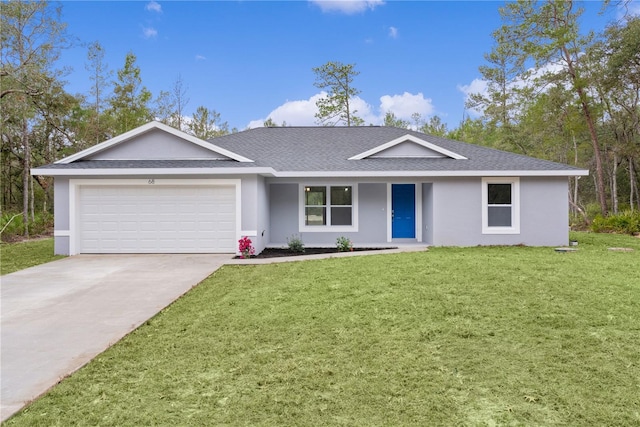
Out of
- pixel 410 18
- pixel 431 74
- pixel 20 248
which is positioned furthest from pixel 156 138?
pixel 431 74

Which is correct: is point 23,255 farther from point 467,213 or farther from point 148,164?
point 467,213

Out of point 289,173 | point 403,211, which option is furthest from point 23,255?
point 403,211

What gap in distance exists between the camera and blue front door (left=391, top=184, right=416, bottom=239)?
45.3 ft

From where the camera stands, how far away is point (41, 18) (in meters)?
17.3

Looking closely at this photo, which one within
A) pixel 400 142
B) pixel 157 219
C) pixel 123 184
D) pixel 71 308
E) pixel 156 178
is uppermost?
pixel 400 142

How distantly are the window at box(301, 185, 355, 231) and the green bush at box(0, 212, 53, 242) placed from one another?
1175 centimetres

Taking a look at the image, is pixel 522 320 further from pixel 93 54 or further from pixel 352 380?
pixel 93 54

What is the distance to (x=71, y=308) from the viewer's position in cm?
600

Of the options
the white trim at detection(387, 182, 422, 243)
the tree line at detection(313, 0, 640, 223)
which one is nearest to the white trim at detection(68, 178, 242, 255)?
the white trim at detection(387, 182, 422, 243)

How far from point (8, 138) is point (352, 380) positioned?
87.9ft

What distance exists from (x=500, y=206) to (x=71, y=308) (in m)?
11.9

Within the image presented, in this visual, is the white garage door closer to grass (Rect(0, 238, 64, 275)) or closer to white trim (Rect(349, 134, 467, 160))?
grass (Rect(0, 238, 64, 275))

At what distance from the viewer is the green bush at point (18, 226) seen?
16.1m

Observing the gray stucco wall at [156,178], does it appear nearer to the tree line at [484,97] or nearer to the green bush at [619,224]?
the tree line at [484,97]
